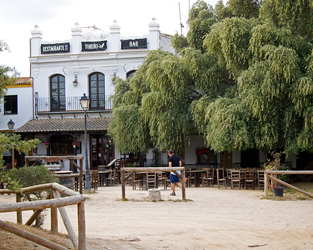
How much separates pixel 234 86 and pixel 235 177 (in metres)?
4.11

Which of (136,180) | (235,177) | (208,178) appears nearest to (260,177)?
(235,177)

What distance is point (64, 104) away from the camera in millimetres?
30734

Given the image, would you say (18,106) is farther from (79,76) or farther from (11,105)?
(79,76)

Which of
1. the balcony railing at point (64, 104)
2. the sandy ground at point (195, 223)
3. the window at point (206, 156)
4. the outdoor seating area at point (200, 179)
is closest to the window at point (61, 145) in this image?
the balcony railing at point (64, 104)

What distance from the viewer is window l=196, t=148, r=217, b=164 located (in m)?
28.4

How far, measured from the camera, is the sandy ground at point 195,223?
880 cm

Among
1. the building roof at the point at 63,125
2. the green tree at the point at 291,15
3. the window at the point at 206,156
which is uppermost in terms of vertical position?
the green tree at the point at 291,15

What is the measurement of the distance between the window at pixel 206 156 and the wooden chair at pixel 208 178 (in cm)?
521

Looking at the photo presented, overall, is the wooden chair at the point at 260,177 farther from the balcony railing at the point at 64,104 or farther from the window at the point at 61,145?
the window at the point at 61,145

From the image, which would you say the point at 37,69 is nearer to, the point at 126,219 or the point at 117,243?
the point at 126,219

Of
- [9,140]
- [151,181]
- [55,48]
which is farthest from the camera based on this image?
[55,48]

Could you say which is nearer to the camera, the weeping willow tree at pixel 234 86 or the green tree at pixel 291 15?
the weeping willow tree at pixel 234 86

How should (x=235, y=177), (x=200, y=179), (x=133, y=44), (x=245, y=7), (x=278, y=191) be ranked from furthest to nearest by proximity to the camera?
(x=133, y=44) < (x=200, y=179) < (x=245, y=7) < (x=235, y=177) < (x=278, y=191)

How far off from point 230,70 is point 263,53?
2144 millimetres
